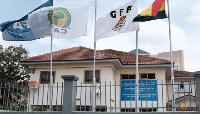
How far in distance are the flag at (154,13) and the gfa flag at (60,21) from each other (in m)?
3.02

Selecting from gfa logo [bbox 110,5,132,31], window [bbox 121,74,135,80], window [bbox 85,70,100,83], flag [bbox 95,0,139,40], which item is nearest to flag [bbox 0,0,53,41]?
flag [bbox 95,0,139,40]

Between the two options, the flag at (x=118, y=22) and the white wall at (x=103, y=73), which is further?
the white wall at (x=103, y=73)

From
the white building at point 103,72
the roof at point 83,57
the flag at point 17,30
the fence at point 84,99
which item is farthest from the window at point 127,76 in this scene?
the flag at point 17,30

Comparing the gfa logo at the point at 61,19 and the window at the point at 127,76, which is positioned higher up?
the gfa logo at the point at 61,19

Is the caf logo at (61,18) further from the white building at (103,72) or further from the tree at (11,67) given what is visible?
the tree at (11,67)

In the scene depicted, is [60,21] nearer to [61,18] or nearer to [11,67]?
[61,18]

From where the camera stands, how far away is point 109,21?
12.5 meters

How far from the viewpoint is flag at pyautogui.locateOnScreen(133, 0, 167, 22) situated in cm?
1069

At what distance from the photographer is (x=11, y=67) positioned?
33062 millimetres

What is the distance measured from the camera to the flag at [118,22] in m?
12.2

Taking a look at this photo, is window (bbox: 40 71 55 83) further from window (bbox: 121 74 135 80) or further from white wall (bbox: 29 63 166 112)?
window (bbox: 121 74 135 80)

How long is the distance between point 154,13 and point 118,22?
6.57ft

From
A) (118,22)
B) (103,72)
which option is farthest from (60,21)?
(103,72)

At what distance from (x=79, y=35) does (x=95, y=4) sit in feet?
6.14
